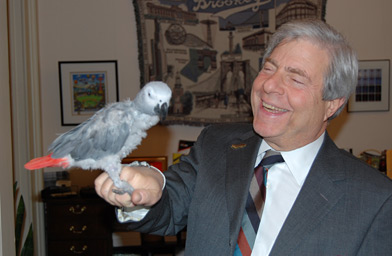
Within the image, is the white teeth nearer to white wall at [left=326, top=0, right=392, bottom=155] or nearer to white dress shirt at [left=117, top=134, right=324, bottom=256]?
white dress shirt at [left=117, top=134, right=324, bottom=256]

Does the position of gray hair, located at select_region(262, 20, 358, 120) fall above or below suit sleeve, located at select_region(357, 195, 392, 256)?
above

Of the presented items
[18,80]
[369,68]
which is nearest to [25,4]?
[18,80]

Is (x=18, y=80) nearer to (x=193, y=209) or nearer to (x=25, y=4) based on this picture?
(x=25, y=4)

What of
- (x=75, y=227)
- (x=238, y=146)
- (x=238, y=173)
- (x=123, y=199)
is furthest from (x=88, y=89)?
(x=123, y=199)

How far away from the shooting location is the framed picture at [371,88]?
161 inches

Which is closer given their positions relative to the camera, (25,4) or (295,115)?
(295,115)

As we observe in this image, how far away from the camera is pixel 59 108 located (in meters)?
3.99

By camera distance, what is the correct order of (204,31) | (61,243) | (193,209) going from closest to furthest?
(193,209) < (61,243) < (204,31)

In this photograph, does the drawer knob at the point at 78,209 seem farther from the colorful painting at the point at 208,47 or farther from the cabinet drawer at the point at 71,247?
the colorful painting at the point at 208,47

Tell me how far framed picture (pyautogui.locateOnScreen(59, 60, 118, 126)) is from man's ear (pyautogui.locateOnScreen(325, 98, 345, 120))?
275 centimetres

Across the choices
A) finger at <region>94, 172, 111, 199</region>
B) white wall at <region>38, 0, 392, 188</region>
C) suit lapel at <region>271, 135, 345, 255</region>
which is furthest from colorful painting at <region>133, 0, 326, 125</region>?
finger at <region>94, 172, 111, 199</region>

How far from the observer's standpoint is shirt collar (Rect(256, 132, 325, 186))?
1441 millimetres

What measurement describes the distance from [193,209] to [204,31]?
8.97 ft

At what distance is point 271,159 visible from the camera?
1502mm
